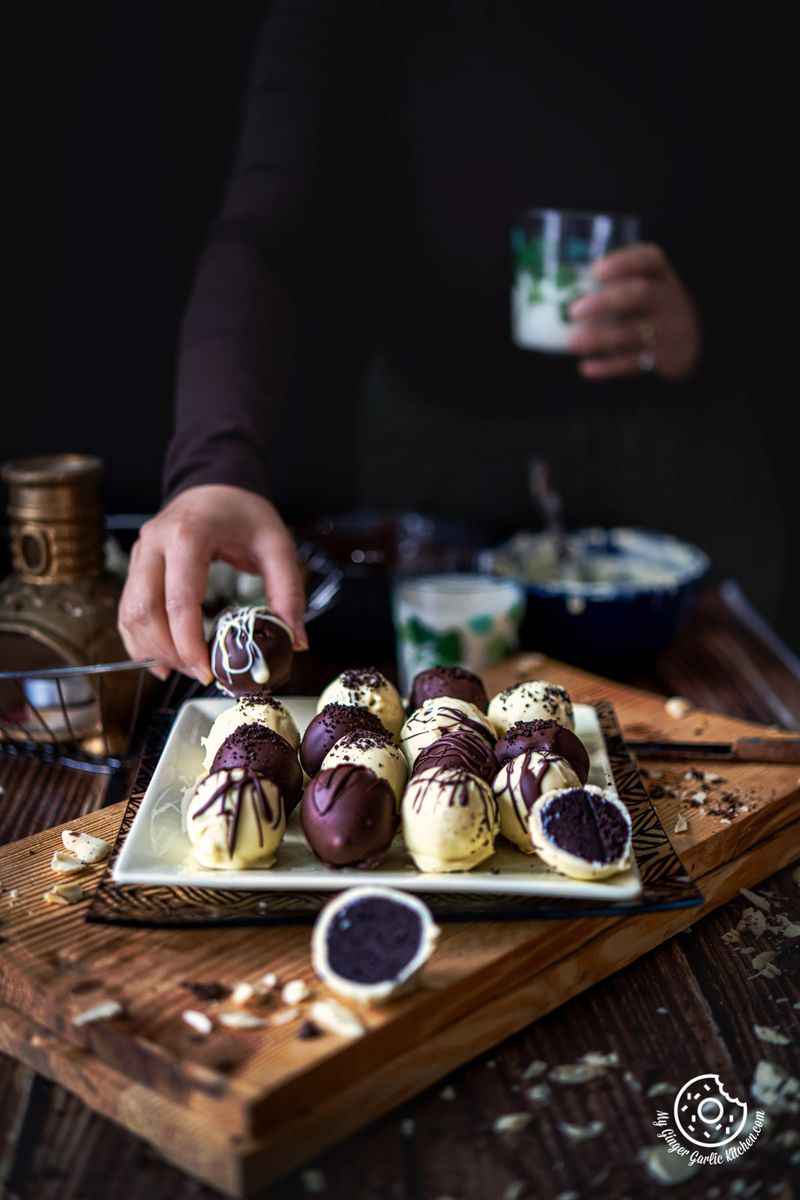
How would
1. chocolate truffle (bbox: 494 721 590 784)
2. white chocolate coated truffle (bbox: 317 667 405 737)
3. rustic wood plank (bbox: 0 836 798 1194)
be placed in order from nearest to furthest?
rustic wood plank (bbox: 0 836 798 1194)
chocolate truffle (bbox: 494 721 590 784)
white chocolate coated truffle (bbox: 317 667 405 737)

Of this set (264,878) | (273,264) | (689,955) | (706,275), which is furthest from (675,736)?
(706,275)

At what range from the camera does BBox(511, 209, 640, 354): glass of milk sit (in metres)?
1.60

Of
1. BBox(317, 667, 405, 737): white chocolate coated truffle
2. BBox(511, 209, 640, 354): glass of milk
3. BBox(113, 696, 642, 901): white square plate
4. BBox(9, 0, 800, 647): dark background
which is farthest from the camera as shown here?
BBox(9, 0, 800, 647): dark background

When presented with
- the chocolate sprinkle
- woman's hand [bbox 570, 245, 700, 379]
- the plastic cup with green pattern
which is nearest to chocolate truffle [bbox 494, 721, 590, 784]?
the chocolate sprinkle

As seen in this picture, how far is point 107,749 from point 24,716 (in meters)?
0.14

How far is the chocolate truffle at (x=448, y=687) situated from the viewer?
122 centimetres

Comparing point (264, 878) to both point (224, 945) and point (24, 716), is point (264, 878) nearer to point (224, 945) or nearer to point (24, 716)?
point (224, 945)

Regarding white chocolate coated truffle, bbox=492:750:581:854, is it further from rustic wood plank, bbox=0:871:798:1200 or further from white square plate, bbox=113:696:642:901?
rustic wood plank, bbox=0:871:798:1200

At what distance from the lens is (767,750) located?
1.29 meters

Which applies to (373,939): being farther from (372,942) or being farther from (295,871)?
(295,871)

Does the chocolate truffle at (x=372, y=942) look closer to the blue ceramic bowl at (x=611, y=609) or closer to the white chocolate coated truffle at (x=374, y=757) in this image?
the white chocolate coated truffle at (x=374, y=757)

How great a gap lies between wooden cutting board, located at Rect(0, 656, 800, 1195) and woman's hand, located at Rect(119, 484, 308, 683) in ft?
0.85

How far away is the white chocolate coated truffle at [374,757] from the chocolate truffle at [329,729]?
2 centimetres

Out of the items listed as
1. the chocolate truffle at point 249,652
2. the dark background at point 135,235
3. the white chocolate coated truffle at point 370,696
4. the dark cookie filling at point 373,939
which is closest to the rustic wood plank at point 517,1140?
the dark cookie filling at point 373,939
